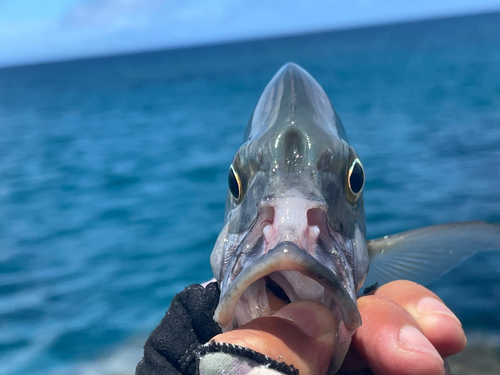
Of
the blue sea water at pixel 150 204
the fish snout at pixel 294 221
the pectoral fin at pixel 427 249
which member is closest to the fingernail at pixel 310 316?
the fish snout at pixel 294 221

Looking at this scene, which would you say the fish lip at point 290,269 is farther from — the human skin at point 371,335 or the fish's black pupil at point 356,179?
the fish's black pupil at point 356,179

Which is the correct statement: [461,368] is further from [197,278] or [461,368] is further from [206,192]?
[206,192]

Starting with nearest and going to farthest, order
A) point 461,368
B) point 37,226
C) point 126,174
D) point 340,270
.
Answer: point 340,270
point 461,368
point 37,226
point 126,174

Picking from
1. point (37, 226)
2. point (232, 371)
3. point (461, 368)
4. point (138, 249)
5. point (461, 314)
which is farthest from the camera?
point (37, 226)

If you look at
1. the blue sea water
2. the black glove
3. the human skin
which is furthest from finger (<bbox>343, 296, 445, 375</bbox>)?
the blue sea water

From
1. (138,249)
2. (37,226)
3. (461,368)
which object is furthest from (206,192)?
(461,368)
